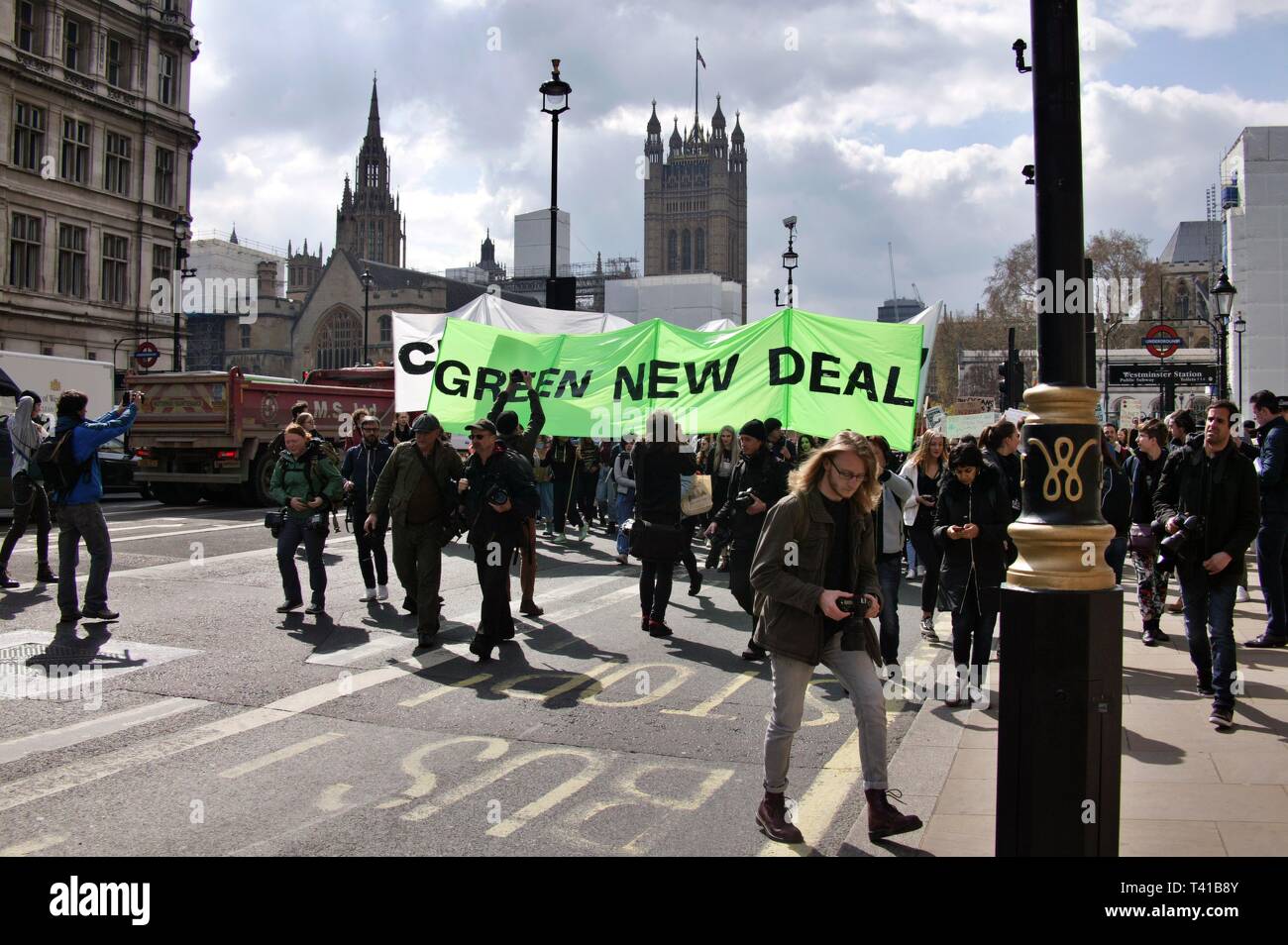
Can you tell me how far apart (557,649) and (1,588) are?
5.70 m

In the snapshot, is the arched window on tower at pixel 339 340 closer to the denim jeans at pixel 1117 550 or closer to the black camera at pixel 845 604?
the denim jeans at pixel 1117 550

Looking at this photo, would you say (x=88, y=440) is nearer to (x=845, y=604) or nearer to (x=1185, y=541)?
(x=845, y=604)

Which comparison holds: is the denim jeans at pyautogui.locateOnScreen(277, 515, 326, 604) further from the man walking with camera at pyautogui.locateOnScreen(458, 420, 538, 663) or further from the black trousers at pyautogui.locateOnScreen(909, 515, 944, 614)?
the black trousers at pyautogui.locateOnScreen(909, 515, 944, 614)

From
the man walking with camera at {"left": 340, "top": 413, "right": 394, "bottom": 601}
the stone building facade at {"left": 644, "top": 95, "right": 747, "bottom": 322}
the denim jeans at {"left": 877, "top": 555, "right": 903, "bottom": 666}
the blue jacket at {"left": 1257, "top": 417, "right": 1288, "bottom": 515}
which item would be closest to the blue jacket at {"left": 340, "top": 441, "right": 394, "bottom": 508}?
the man walking with camera at {"left": 340, "top": 413, "right": 394, "bottom": 601}

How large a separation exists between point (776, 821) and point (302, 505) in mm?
6202

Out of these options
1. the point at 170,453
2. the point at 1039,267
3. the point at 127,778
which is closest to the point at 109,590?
the point at 127,778

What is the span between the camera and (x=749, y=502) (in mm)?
8148

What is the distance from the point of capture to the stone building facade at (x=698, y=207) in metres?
132

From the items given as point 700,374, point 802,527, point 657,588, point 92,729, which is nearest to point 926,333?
point 700,374

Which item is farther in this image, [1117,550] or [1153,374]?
[1153,374]

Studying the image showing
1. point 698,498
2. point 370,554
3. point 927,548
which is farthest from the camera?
point 698,498
